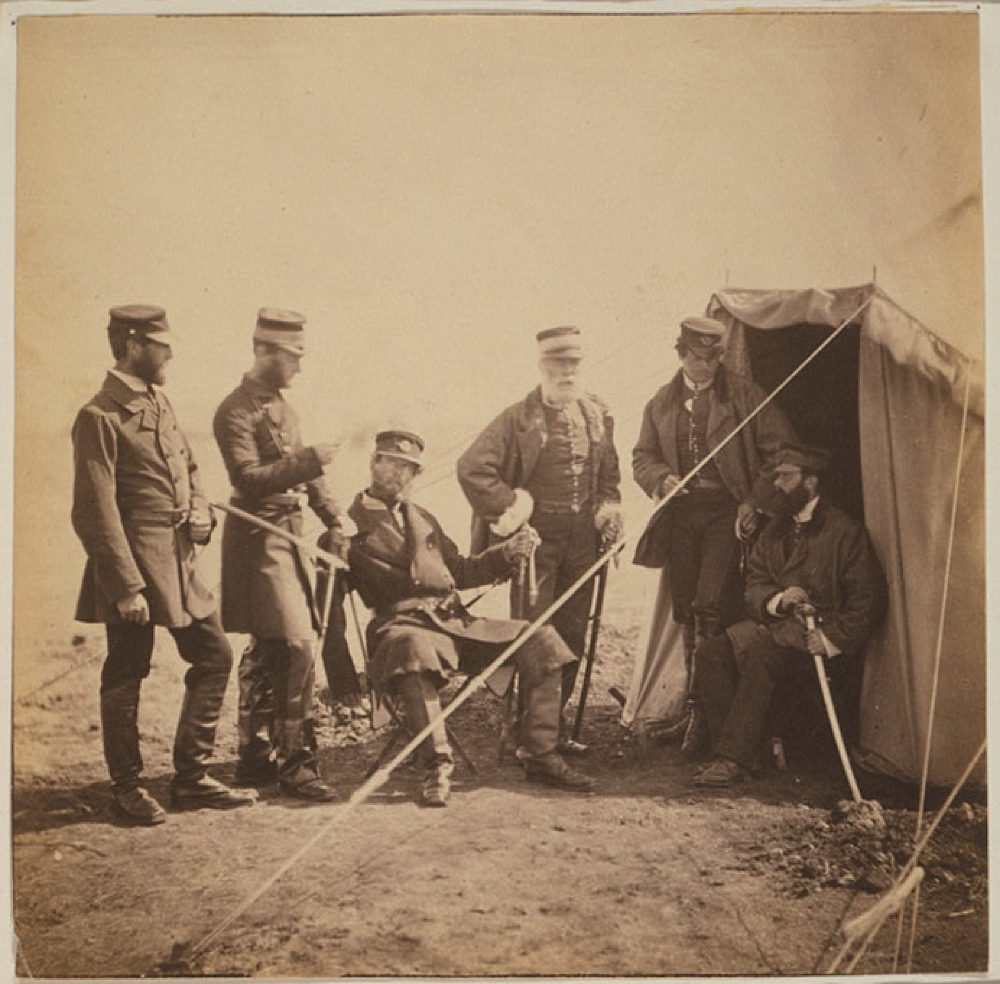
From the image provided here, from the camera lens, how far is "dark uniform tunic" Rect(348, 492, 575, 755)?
534 centimetres

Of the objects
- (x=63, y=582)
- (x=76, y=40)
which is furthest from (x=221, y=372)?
(x=76, y=40)

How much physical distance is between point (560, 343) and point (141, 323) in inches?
62.8

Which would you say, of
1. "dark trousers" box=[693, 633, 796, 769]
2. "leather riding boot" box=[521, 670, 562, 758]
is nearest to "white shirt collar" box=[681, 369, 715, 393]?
"dark trousers" box=[693, 633, 796, 769]

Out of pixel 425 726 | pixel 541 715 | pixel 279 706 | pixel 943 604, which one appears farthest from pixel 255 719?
pixel 943 604

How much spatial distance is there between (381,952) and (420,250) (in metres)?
2.64

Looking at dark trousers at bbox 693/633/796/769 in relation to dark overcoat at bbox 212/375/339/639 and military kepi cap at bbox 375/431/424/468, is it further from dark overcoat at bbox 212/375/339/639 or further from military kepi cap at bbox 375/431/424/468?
dark overcoat at bbox 212/375/339/639

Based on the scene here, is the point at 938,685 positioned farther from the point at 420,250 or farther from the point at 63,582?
the point at 63,582

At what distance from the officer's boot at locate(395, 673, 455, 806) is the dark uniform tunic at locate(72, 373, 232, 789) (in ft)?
2.24

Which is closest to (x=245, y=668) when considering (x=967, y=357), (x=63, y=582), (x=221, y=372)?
(x=63, y=582)

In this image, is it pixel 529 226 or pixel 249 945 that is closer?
pixel 249 945

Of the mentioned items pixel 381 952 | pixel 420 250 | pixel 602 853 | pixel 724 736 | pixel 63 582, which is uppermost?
pixel 420 250

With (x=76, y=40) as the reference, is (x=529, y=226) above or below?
below

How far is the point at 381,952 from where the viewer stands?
5.14m

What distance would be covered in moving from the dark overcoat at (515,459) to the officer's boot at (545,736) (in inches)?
22.8
